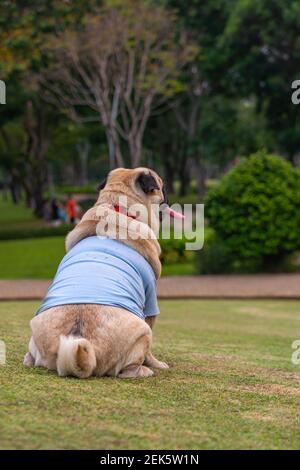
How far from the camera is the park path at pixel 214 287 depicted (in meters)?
17.6

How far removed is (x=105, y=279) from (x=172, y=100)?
4021 cm

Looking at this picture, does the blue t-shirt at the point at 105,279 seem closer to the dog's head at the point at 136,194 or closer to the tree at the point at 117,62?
the dog's head at the point at 136,194

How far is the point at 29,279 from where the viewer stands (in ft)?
74.9

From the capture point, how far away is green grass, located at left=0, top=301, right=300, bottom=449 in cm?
405

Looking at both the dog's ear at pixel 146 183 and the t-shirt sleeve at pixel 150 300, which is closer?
the t-shirt sleeve at pixel 150 300

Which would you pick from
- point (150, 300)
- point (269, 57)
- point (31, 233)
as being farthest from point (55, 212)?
point (150, 300)

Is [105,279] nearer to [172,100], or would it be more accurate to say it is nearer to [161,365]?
[161,365]

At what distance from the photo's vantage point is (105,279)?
583 cm

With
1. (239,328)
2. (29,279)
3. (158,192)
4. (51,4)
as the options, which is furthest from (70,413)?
(51,4)

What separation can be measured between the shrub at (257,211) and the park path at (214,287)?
2.57 ft

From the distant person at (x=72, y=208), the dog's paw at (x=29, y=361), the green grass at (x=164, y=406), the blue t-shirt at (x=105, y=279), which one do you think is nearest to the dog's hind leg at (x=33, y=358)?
the dog's paw at (x=29, y=361)

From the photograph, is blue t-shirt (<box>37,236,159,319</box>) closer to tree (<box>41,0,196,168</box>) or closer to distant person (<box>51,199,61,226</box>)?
tree (<box>41,0,196,168</box>)

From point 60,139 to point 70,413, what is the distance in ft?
160
